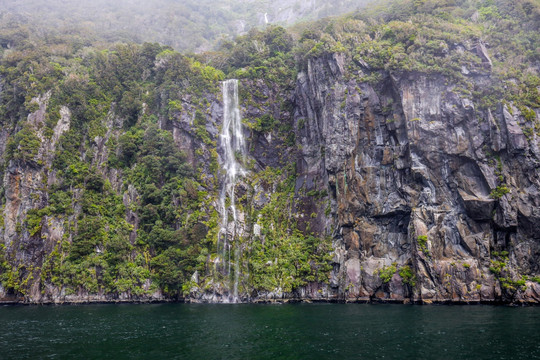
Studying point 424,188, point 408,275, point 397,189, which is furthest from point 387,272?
point 424,188

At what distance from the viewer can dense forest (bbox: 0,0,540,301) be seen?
4241 centimetres

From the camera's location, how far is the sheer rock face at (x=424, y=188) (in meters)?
35.9

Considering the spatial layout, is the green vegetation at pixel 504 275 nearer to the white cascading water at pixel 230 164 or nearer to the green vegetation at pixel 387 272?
the green vegetation at pixel 387 272

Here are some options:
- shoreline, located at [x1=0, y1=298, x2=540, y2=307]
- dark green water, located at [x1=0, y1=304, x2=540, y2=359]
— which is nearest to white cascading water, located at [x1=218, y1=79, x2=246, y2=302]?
shoreline, located at [x1=0, y1=298, x2=540, y2=307]

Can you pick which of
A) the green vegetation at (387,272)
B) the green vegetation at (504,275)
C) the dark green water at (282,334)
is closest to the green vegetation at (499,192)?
the green vegetation at (504,275)

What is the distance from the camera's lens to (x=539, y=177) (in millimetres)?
36125

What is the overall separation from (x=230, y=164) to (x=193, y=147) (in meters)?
5.99

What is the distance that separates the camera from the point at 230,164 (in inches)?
2089

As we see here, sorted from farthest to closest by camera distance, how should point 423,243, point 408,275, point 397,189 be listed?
point 397,189 < point 408,275 < point 423,243

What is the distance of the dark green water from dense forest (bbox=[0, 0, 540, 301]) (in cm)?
923

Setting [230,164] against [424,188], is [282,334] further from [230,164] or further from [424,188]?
[230,164]

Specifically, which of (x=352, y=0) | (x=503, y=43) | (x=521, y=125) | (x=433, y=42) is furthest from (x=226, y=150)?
(x=352, y=0)

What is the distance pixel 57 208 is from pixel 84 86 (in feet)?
68.7

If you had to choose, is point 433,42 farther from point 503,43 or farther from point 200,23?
point 200,23
